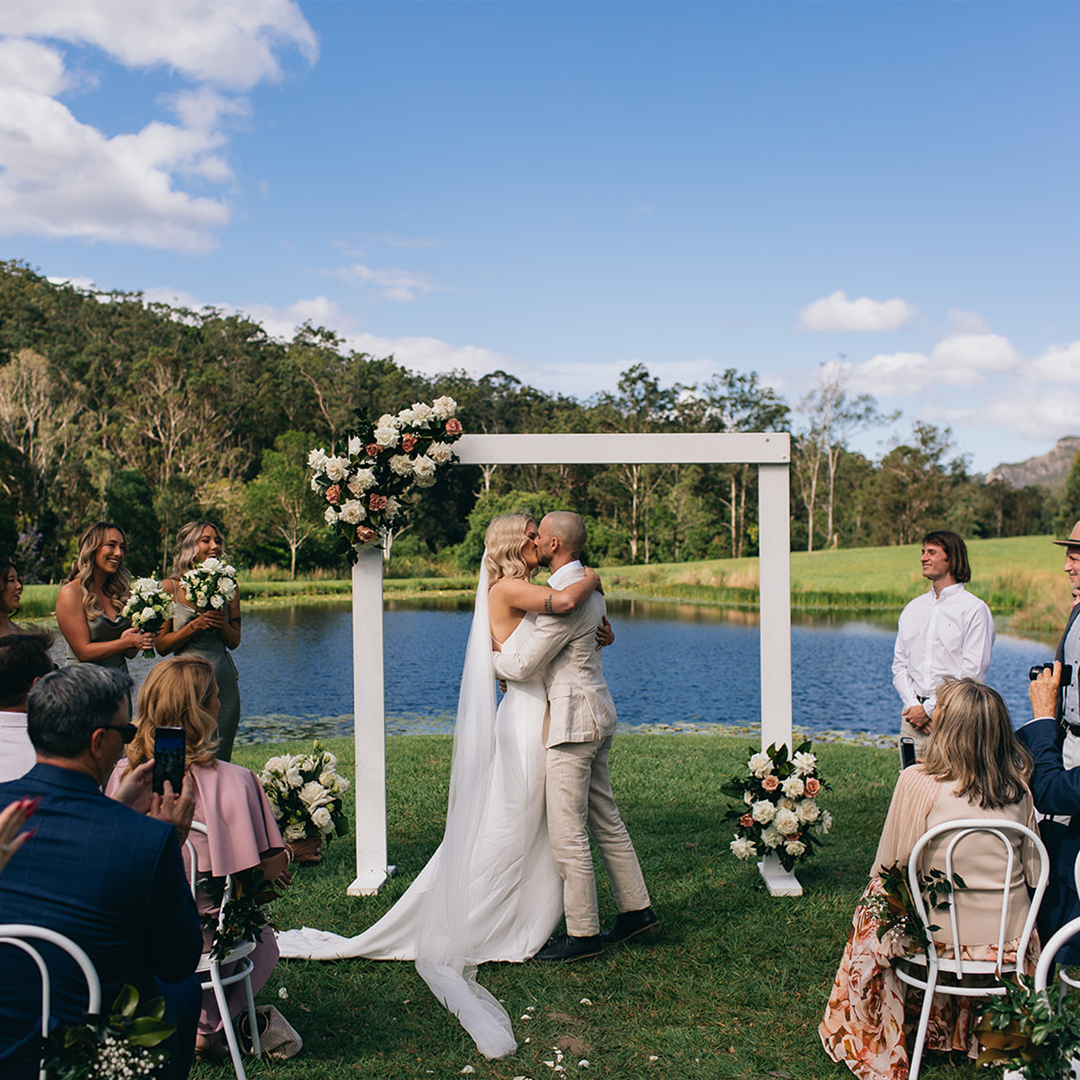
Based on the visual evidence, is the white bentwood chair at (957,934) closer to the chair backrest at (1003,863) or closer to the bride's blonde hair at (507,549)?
the chair backrest at (1003,863)

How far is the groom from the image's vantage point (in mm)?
4395

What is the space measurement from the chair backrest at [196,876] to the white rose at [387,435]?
2.54 meters

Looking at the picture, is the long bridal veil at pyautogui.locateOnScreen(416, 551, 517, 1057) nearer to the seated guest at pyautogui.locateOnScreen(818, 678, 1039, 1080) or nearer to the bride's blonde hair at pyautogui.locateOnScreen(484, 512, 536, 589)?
the bride's blonde hair at pyautogui.locateOnScreen(484, 512, 536, 589)

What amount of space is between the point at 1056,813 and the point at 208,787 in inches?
110

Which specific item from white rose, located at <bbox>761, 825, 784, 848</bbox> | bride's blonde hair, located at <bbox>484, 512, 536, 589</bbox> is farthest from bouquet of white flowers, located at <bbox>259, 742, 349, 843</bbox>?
white rose, located at <bbox>761, 825, 784, 848</bbox>

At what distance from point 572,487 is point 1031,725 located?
1314 centimetres

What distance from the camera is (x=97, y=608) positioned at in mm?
5234

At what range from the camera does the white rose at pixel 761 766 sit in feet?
17.4

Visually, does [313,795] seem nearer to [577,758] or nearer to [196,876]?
[577,758]

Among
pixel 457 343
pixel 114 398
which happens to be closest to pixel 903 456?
pixel 457 343

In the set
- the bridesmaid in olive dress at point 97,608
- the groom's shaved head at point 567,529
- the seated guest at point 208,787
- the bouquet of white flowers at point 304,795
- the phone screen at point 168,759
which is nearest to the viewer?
the phone screen at point 168,759

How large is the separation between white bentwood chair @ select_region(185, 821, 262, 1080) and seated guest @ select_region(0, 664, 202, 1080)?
81cm

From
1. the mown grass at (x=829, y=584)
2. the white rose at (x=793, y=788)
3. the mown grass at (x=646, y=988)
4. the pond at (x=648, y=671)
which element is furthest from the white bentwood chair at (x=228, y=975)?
the mown grass at (x=829, y=584)

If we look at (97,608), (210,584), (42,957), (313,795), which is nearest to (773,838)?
(313,795)
